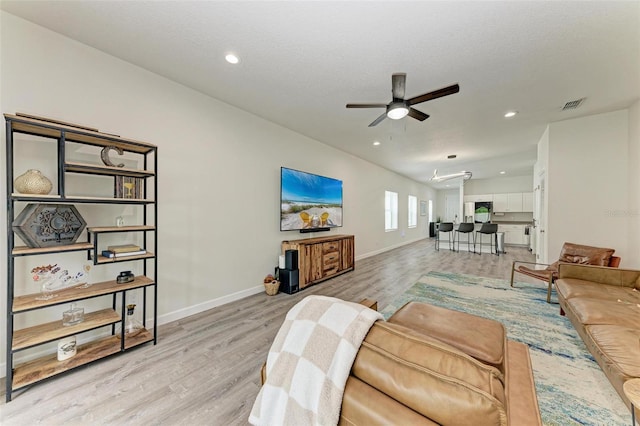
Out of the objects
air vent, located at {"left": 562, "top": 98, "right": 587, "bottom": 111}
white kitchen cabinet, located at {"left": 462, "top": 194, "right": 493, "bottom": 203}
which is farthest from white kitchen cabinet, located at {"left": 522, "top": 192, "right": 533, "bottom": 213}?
air vent, located at {"left": 562, "top": 98, "right": 587, "bottom": 111}

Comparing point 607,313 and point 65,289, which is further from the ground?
point 65,289

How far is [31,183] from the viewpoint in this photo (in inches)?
67.5

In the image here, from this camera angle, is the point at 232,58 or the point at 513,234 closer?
the point at 232,58

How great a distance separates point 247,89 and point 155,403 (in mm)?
3113

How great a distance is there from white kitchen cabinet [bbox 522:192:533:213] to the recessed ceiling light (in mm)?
10217

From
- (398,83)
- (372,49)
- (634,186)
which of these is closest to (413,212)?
(634,186)

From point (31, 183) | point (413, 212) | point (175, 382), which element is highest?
point (31, 183)

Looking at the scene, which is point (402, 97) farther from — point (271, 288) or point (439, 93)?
point (271, 288)

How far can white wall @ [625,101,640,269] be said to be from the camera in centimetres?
310

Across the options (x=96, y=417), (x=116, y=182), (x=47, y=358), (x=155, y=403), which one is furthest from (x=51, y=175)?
(x=155, y=403)

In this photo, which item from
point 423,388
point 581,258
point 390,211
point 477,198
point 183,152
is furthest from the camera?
point 477,198

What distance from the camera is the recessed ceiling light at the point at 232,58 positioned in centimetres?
226

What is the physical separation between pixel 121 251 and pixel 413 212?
990cm

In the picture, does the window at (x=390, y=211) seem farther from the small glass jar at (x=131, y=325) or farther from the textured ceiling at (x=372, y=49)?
the small glass jar at (x=131, y=325)
